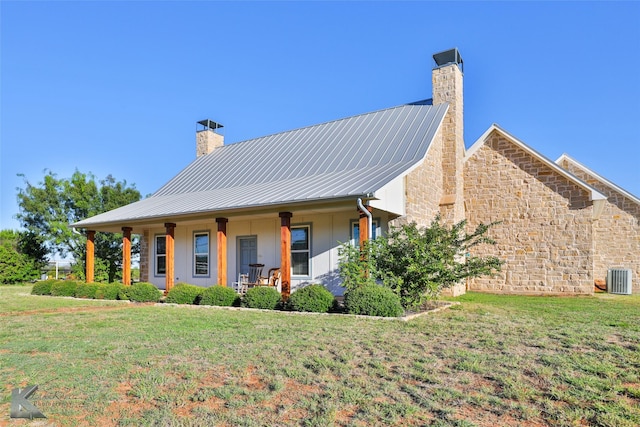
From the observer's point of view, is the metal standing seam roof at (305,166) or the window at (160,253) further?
the window at (160,253)

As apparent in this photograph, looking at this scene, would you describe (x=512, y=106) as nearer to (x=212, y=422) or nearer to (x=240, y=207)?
(x=240, y=207)

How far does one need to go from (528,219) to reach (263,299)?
30.6 feet

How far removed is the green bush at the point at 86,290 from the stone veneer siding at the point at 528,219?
12.5 meters

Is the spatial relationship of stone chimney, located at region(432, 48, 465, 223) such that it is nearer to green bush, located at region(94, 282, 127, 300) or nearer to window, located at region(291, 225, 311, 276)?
window, located at region(291, 225, 311, 276)

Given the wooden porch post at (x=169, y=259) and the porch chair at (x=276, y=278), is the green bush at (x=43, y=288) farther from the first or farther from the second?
the porch chair at (x=276, y=278)

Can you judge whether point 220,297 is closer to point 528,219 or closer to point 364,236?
point 364,236

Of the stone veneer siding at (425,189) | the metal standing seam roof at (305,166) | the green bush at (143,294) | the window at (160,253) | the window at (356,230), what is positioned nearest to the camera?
the metal standing seam roof at (305,166)

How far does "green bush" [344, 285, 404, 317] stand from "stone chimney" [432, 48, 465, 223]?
20.3ft

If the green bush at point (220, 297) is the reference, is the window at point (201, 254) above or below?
above

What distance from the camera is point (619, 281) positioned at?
15.5 meters

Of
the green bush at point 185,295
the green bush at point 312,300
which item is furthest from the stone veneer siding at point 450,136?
the green bush at point 185,295

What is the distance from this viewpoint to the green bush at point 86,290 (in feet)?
46.6

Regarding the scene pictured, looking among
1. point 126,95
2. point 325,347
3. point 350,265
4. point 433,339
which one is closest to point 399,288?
point 350,265

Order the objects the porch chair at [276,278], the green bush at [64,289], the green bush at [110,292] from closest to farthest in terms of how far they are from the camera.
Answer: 1. the porch chair at [276,278]
2. the green bush at [110,292]
3. the green bush at [64,289]
